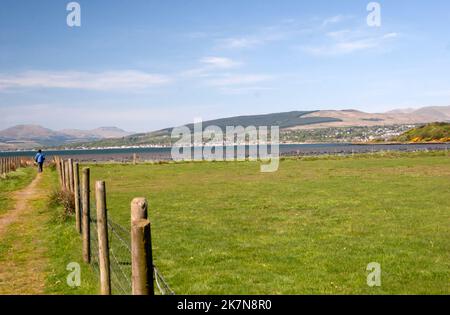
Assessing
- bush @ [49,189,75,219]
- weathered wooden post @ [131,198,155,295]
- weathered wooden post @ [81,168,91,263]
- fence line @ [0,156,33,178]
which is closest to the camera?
weathered wooden post @ [131,198,155,295]

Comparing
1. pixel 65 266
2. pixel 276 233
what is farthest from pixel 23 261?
pixel 276 233

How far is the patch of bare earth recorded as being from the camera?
11645mm

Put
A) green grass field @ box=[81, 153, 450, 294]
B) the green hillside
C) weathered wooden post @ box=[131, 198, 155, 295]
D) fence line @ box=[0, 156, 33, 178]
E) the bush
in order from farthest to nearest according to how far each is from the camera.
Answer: the green hillside → fence line @ box=[0, 156, 33, 178] → the bush → green grass field @ box=[81, 153, 450, 294] → weathered wooden post @ box=[131, 198, 155, 295]

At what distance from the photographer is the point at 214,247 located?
50.0 ft

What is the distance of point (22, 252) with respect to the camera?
15.0 meters

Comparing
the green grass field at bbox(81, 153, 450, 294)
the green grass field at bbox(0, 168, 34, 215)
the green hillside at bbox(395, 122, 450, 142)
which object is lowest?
the green grass field at bbox(81, 153, 450, 294)

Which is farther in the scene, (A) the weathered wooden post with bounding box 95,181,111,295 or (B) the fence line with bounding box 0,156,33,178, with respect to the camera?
(B) the fence line with bounding box 0,156,33,178

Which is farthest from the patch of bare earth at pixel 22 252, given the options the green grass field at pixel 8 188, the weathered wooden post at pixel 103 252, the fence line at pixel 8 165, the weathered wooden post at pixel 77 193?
the fence line at pixel 8 165

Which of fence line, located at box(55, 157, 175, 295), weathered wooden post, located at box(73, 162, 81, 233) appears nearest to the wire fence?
fence line, located at box(55, 157, 175, 295)

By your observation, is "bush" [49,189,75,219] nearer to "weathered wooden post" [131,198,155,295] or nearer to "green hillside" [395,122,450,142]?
"weathered wooden post" [131,198,155,295]

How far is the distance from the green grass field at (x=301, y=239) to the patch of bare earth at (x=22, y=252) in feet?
10.8

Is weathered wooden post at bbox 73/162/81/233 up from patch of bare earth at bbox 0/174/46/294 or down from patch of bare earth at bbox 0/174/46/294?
up

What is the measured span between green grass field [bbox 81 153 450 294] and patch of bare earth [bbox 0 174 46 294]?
3.29 meters
